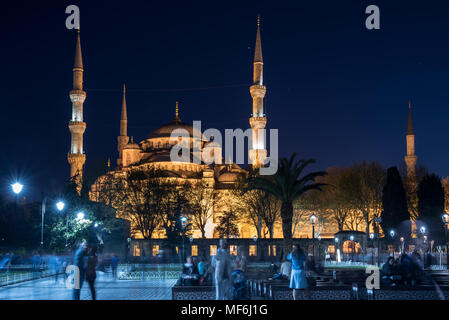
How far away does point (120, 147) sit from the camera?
9131cm

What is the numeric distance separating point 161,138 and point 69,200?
133 ft

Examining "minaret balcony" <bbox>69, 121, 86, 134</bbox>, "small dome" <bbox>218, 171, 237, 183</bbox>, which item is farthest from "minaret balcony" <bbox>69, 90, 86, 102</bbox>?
"small dome" <bbox>218, 171, 237, 183</bbox>

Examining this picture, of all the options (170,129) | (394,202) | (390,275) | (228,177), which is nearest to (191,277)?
(390,275)

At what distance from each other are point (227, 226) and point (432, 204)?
20.5 meters

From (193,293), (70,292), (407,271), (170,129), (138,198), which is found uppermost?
(170,129)

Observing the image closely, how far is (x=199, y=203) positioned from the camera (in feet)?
209

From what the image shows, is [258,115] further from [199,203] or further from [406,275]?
[406,275]

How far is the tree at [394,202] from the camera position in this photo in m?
55.6

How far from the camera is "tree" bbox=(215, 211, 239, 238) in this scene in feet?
211
